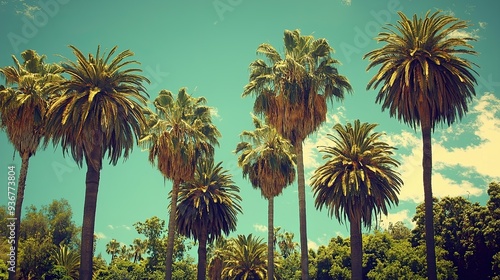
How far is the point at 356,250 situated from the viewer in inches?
1641

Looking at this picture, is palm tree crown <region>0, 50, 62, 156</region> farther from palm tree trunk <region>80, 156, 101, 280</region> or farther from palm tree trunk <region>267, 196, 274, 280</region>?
palm tree trunk <region>267, 196, 274, 280</region>

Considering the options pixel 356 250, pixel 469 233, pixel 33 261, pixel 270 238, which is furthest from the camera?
pixel 33 261

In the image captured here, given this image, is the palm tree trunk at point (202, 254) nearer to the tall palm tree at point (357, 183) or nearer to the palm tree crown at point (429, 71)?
the tall palm tree at point (357, 183)

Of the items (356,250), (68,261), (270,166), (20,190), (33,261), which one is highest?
(270,166)

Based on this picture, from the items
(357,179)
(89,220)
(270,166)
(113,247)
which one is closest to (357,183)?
(357,179)

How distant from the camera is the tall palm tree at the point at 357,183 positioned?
41.4m

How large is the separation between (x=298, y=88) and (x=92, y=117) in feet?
51.3

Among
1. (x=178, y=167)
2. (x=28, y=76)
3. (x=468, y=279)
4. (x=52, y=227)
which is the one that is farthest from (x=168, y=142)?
(x=52, y=227)

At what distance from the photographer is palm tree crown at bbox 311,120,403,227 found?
41.5 meters

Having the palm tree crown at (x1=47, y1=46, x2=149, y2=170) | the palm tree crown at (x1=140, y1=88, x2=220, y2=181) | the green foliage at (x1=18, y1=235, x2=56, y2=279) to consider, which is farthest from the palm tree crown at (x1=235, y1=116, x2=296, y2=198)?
the green foliage at (x1=18, y1=235, x2=56, y2=279)

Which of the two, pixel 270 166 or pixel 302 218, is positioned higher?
pixel 270 166

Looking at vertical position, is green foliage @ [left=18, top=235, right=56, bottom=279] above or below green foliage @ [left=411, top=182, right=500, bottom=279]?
below

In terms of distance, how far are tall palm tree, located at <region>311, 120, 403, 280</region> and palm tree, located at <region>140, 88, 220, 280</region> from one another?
34.2 ft

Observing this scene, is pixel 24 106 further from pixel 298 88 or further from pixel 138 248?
pixel 138 248
